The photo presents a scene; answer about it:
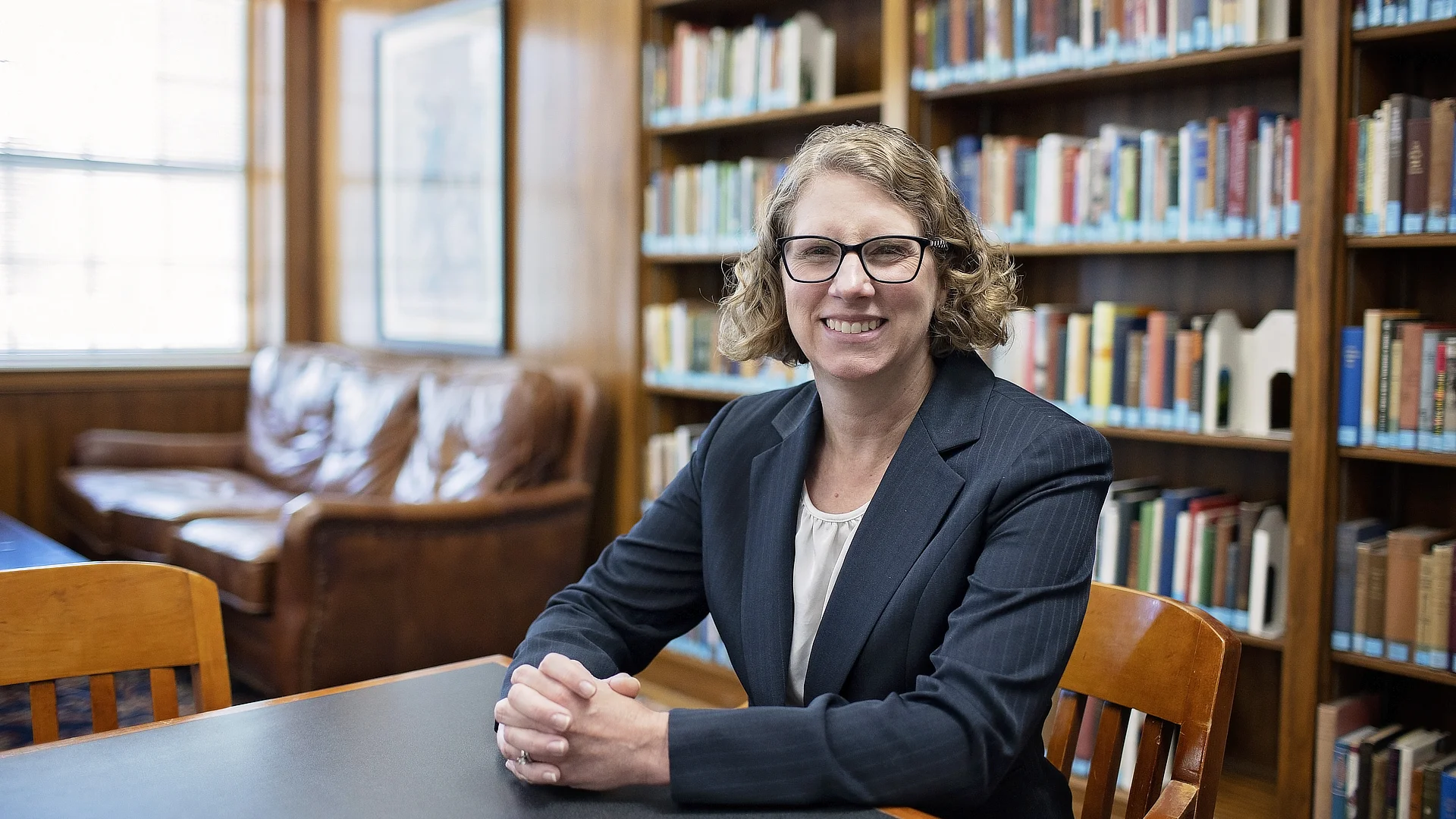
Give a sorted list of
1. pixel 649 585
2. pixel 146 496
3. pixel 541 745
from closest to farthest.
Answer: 1. pixel 541 745
2. pixel 649 585
3. pixel 146 496

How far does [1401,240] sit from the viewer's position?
7.60 ft

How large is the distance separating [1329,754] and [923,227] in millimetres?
1650

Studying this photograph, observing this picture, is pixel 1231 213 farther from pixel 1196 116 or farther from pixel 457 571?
pixel 457 571

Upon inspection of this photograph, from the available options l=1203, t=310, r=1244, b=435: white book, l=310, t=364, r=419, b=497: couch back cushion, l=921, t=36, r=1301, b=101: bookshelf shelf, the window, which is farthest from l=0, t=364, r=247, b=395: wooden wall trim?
l=1203, t=310, r=1244, b=435: white book

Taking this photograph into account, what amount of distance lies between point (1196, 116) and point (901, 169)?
1770 mm

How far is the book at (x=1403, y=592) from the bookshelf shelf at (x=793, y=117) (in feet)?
5.23

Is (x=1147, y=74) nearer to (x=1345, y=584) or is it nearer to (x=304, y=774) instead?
(x=1345, y=584)

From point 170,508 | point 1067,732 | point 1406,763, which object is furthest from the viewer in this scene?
point 170,508

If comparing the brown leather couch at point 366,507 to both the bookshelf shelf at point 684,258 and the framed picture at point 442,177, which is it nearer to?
the framed picture at point 442,177

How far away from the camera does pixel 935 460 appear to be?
4.49 feet

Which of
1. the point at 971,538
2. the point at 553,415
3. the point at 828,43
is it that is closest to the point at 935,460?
the point at 971,538

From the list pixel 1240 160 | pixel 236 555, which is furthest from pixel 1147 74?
pixel 236 555

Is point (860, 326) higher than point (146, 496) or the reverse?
higher

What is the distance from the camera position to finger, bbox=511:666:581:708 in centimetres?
112
